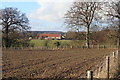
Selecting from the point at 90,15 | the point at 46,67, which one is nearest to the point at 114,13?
the point at 90,15

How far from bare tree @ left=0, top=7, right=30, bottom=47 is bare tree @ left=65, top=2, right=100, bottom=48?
11771 millimetres

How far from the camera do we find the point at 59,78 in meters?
9.68

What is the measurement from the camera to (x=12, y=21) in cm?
4988

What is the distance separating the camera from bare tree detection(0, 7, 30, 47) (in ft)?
159

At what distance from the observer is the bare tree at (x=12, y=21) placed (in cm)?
4855

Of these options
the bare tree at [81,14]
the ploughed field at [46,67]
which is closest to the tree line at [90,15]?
the bare tree at [81,14]

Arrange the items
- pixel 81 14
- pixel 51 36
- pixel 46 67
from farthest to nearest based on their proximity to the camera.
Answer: pixel 51 36
pixel 81 14
pixel 46 67

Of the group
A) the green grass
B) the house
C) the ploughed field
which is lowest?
the ploughed field

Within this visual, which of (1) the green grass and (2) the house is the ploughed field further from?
(2) the house

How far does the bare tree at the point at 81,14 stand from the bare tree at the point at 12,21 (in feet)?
38.6

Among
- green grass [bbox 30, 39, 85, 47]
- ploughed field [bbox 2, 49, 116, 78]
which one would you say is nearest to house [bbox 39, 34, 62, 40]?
green grass [bbox 30, 39, 85, 47]

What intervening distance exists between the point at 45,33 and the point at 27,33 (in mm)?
6419

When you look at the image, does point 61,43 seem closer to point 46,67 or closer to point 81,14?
point 81,14

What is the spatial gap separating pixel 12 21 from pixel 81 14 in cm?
1603
